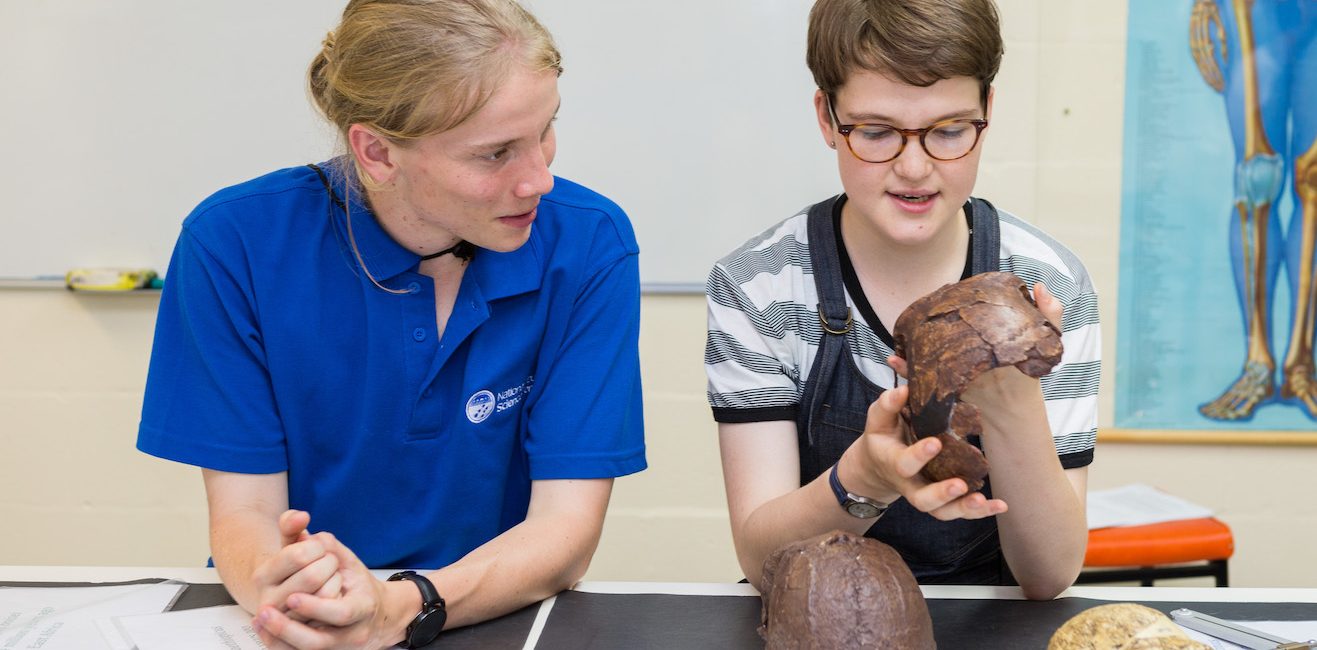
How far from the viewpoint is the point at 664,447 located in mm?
3098

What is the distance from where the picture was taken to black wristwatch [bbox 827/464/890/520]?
4.74 ft

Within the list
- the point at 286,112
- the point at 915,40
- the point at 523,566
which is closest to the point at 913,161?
the point at 915,40

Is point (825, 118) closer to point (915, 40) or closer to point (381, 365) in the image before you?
point (915, 40)

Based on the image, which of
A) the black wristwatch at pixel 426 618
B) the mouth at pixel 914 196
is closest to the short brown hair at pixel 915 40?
the mouth at pixel 914 196

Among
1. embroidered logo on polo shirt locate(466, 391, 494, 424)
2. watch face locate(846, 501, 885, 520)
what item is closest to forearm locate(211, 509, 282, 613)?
embroidered logo on polo shirt locate(466, 391, 494, 424)

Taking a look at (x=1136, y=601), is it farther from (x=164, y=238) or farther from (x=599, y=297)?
(x=164, y=238)

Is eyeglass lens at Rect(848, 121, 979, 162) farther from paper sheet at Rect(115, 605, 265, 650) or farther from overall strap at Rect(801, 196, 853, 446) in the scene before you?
paper sheet at Rect(115, 605, 265, 650)

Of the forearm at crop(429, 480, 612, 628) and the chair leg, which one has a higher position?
the forearm at crop(429, 480, 612, 628)

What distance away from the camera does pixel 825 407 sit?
5.68 feet

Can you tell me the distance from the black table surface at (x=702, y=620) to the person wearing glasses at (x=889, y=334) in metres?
0.07

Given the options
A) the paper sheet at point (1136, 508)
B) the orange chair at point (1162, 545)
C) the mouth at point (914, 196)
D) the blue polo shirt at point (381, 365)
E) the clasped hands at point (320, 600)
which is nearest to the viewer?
the clasped hands at point (320, 600)

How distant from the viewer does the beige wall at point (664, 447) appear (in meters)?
2.98

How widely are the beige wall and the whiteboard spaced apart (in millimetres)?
225

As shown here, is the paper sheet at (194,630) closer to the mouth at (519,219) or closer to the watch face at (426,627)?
the watch face at (426,627)
